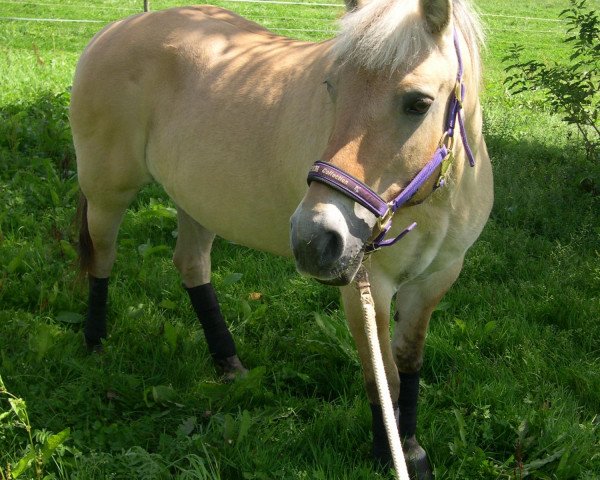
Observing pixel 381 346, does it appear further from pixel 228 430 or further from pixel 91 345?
pixel 91 345

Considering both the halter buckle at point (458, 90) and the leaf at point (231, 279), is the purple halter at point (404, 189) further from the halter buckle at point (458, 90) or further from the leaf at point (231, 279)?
the leaf at point (231, 279)

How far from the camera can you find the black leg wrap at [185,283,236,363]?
3658 mm

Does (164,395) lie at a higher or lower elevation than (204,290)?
lower

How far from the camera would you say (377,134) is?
6.72ft

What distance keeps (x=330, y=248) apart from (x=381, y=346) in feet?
3.17

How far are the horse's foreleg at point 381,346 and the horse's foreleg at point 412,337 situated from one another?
5.0 inches

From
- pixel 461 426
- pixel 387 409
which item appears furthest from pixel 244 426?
pixel 387 409

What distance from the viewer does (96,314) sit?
12.5 ft

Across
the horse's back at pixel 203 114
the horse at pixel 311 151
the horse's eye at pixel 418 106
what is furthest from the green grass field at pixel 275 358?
the horse's eye at pixel 418 106

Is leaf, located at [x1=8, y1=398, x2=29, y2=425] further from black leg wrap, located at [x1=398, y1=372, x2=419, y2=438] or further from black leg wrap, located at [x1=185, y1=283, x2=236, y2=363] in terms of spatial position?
black leg wrap, located at [x1=398, y1=372, x2=419, y2=438]

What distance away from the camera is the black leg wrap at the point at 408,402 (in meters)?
3.01

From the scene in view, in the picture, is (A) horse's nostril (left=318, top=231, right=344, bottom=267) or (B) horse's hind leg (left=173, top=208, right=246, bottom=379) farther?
(B) horse's hind leg (left=173, top=208, right=246, bottom=379)

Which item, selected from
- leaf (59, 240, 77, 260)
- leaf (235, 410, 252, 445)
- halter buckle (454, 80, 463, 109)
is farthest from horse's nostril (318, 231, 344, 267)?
leaf (59, 240, 77, 260)

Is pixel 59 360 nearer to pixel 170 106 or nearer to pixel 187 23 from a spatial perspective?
pixel 170 106
